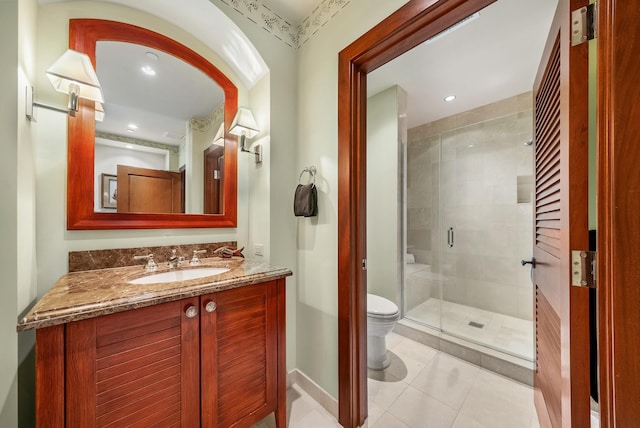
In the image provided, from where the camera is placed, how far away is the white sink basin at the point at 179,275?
1.11 meters

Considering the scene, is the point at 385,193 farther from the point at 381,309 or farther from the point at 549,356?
the point at 549,356

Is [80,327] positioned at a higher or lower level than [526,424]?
higher

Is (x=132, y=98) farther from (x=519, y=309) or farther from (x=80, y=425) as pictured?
(x=519, y=309)

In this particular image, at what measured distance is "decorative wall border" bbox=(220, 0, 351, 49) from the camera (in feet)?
4.54

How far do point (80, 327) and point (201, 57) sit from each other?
5.44ft

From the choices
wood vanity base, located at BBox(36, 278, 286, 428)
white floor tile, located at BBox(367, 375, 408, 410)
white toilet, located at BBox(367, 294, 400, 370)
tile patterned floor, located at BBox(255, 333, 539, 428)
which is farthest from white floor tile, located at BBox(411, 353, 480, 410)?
wood vanity base, located at BBox(36, 278, 286, 428)

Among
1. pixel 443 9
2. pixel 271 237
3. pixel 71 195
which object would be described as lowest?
pixel 271 237

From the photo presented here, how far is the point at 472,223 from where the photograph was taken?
2867mm

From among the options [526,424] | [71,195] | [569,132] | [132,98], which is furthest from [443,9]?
[526,424]

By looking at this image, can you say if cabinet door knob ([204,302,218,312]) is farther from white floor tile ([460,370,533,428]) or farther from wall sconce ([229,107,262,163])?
white floor tile ([460,370,533,428])

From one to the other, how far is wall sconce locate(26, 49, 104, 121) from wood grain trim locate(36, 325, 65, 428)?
0.94m

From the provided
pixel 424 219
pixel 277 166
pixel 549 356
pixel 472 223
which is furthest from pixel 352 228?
pixel 472 223

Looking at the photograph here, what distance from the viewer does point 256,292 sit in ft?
3.54

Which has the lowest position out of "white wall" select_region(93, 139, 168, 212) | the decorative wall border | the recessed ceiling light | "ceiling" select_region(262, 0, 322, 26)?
"white wall" select_region(93, 139, 168, 212)
